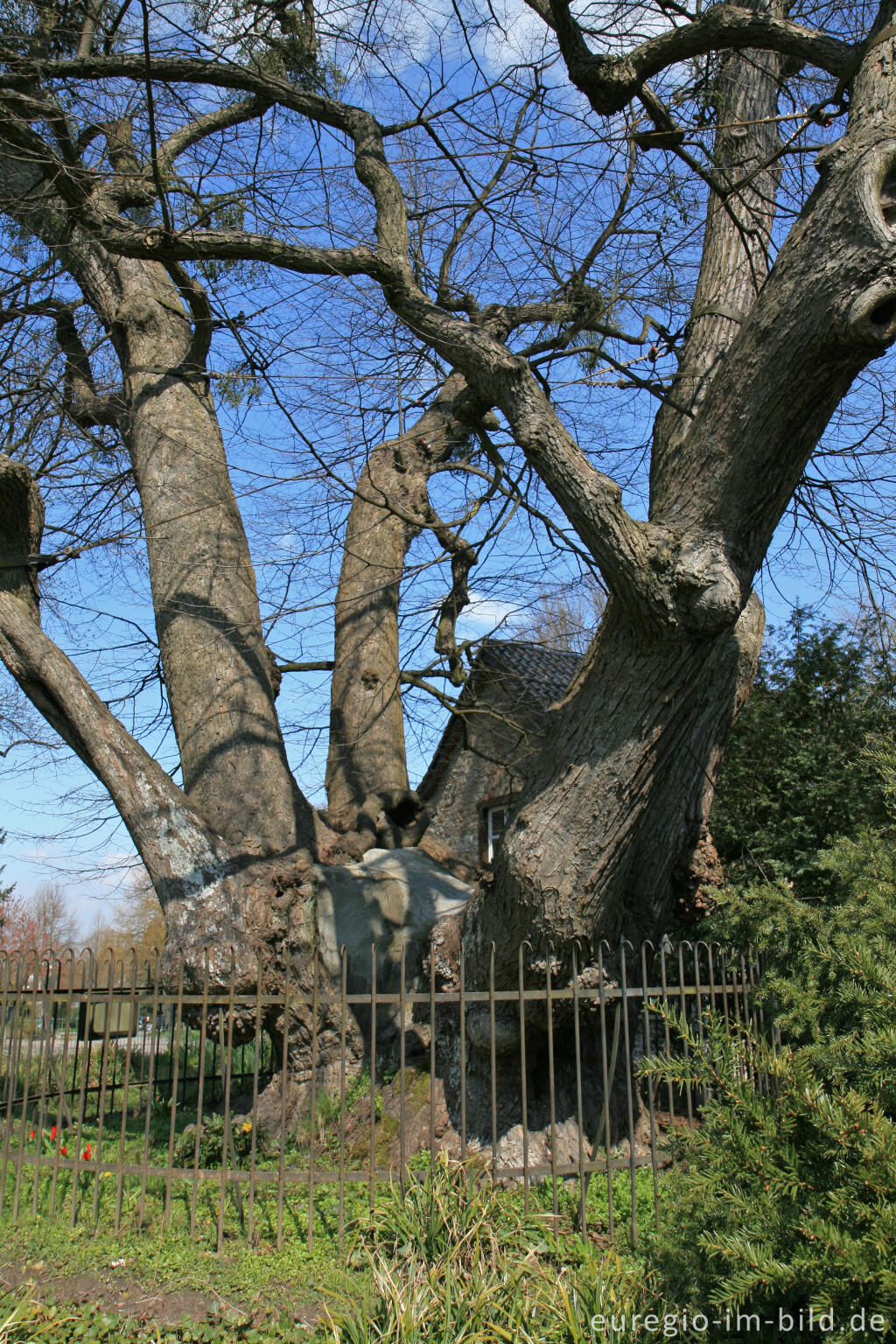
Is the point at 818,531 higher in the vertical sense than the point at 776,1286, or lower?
higher

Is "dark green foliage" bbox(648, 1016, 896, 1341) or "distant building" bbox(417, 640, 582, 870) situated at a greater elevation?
"distant building" bbox(417, 640, 582, 870)

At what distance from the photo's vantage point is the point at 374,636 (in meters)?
8.57

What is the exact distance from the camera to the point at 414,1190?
459 centimetres

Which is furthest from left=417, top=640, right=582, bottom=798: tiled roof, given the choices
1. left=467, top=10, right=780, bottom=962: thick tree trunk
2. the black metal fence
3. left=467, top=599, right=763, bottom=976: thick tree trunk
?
left=467, top=599, right=763, bottom=976: thick tree trunk

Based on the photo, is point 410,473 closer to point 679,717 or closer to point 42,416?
point 42,416

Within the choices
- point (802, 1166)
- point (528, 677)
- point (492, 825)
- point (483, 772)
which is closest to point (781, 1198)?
point (802, 1166)

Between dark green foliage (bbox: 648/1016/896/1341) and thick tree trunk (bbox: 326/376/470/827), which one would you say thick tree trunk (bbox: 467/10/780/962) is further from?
thick tree trunk (bbox: 326/376/470/827)

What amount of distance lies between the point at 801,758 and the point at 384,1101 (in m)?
5.06

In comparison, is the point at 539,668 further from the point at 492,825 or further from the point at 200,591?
the point at 200,591

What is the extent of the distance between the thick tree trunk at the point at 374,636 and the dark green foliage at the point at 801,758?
11.4 ft

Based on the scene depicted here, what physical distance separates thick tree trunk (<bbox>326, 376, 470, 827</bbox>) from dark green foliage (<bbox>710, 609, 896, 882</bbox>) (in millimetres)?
3461

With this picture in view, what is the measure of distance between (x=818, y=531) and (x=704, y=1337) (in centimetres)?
580

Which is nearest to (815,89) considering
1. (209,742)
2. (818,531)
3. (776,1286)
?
(818,531)

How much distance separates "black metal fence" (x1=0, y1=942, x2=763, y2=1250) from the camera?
4.68 m
